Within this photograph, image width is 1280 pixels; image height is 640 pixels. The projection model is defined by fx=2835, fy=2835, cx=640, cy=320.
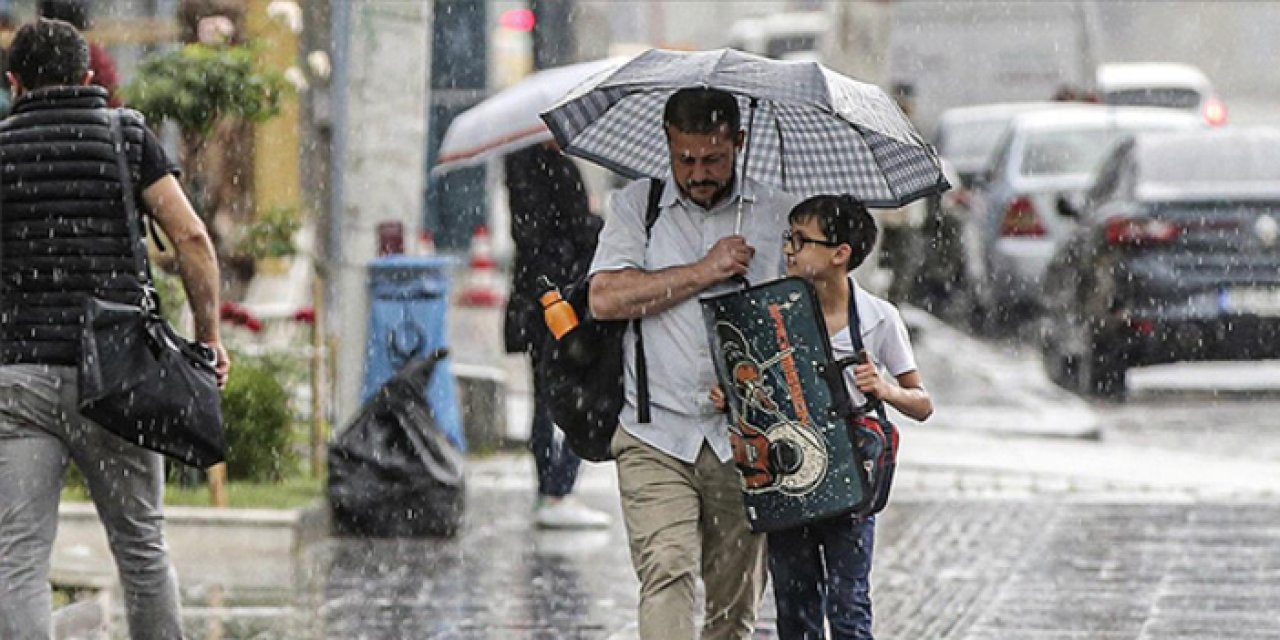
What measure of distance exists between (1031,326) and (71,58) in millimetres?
16439

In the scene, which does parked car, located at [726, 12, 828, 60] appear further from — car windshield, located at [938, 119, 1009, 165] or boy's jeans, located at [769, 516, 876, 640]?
boy's jeans, located at [769, 516, 876, 640]

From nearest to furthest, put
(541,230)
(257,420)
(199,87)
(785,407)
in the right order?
(785,407) → (541,230) → (257,420) → (199,87)

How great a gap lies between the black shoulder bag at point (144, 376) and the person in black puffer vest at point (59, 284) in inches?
1.9

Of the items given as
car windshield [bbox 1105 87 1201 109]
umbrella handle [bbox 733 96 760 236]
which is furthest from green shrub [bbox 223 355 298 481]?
car windshield [bbox 1105 87 1201 109]

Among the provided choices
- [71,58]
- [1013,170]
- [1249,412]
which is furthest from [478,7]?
[71,58]

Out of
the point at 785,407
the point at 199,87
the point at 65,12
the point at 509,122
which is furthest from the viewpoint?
the point at 65,12

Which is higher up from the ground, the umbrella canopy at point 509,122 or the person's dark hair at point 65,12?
the person's dark hair at point 65,12

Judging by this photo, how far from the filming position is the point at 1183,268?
55.5 ft

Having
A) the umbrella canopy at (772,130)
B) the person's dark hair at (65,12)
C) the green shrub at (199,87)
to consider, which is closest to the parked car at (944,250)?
the person's dark hair at (65,12)

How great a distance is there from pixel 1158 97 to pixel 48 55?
28.8 metres

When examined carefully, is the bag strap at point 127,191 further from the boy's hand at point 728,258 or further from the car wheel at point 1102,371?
the car wheel at point 1102,371

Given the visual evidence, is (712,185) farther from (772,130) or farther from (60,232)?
(60,232)

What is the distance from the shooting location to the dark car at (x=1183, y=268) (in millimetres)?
16844

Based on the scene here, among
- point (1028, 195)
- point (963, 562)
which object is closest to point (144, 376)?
point (963, 562)
